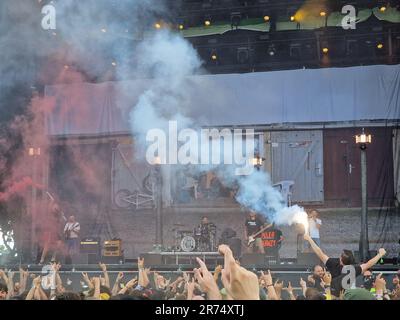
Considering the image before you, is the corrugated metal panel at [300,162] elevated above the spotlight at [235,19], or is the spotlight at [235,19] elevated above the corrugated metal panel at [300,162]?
the spotlight at [235,19]

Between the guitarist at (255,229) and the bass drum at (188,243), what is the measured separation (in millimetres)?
1206

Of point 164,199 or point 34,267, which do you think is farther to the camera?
point 164,199

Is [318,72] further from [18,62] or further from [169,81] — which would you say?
[18,62]

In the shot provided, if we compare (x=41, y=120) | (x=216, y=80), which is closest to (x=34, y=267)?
(x=41, y=120)

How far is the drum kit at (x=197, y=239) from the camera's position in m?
12.1

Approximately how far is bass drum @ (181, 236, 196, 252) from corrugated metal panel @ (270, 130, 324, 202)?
236cm

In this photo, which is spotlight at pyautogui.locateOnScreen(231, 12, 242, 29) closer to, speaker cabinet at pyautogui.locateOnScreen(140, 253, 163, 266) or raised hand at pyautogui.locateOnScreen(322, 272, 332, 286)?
speaker cabinet at pyautogui.locateOnScreen(140, 253, 163, 266)

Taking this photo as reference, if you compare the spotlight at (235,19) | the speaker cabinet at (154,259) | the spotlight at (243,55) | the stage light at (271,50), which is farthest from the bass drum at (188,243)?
the spotlight at (235,19)

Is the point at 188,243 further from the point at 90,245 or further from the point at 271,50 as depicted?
the point at 271,50

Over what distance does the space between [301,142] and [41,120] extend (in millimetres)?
6330

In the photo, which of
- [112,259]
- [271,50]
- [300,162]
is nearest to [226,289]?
[112,259]

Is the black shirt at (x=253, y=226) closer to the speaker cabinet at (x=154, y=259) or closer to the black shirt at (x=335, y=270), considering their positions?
the speaker cabinet at (x=154, y=259)

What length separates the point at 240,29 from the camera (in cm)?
1362

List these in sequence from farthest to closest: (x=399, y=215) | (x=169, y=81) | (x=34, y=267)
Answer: (x=169, y=81), (x=399, y=215), (x=34, y=267)
